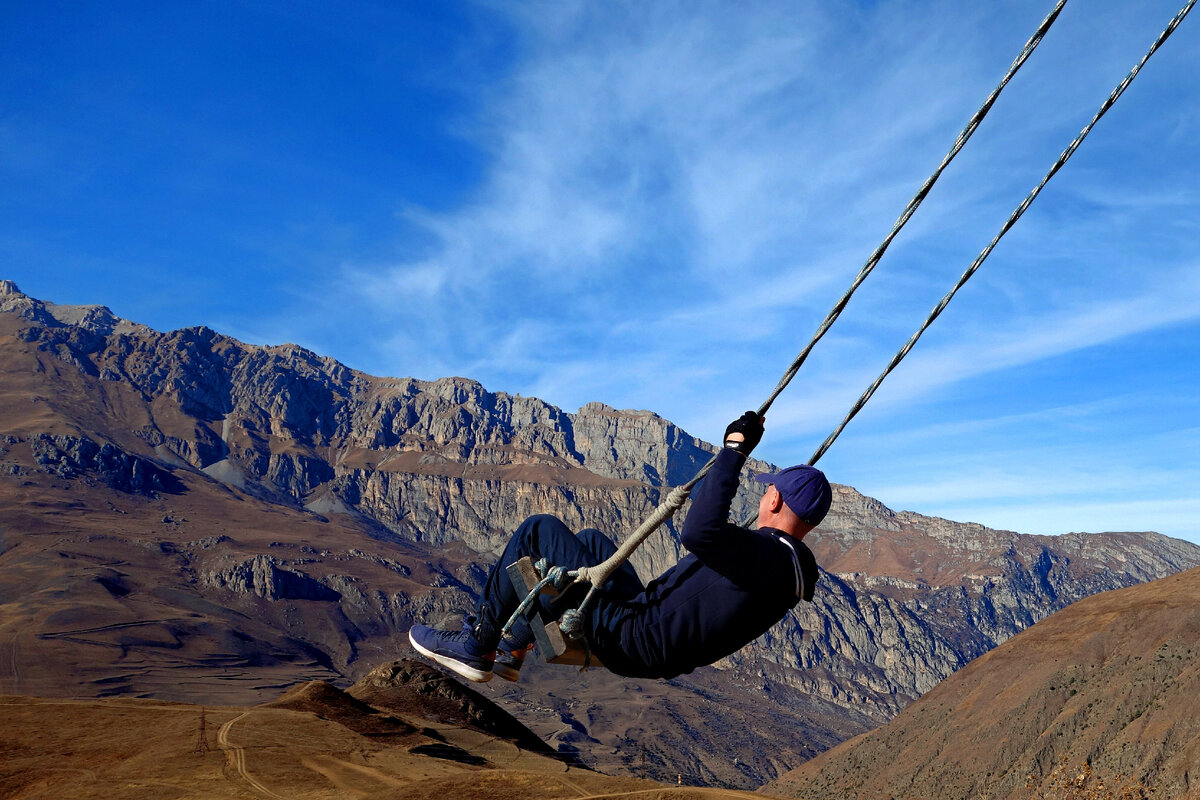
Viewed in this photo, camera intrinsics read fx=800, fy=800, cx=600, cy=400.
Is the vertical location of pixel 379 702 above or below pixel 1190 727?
below

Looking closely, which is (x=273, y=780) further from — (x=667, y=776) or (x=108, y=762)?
(x=667, y=776)

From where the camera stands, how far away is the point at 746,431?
5.21 m

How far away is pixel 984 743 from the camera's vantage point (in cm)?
7494

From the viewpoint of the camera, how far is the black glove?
17.0ft

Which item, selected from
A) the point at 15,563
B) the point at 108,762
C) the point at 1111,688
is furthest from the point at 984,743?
the point at 15,563

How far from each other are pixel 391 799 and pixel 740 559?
29793mm

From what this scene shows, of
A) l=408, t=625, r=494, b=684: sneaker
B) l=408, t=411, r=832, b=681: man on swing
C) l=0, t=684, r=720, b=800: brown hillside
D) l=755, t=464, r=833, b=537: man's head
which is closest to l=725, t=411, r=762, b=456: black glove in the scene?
l=408, t=411, r=832, b=681: man on swing

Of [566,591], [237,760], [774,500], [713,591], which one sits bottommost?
[237,760]

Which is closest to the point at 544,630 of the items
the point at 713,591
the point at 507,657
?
the point at 507,657

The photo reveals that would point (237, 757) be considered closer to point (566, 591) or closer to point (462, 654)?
point (462, 654)

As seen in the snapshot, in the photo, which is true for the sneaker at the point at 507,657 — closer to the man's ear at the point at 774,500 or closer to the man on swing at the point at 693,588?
the man on swing at the point at 693,588

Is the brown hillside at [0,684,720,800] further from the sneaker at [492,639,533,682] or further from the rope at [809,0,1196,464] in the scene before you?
the rope at [809,0,1196,464]

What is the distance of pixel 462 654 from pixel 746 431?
3157mm

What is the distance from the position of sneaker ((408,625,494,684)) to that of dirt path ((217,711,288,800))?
33.1 meters
